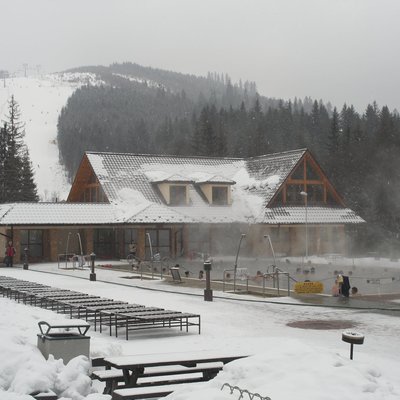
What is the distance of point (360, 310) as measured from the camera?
798 inches

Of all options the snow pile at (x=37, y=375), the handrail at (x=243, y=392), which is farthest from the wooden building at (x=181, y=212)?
the handrail at (x=243, y=392)

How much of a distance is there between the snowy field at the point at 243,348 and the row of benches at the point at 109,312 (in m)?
0.37

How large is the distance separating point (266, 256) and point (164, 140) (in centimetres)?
7963

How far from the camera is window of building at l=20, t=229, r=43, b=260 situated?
4397 centimetres

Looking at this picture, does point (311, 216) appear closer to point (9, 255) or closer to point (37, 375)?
point (9, 255)

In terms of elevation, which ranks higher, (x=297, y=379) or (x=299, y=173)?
(x=299, y=173)

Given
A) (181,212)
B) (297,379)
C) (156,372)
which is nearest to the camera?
(297,379)

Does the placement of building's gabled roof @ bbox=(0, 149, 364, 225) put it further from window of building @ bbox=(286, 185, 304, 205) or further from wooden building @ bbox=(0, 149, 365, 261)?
window of building @ bbox=(286, 185, 304, 205)

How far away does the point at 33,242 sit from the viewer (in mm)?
44281

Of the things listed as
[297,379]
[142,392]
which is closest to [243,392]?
[297,379]

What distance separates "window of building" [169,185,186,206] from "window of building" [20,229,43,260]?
30.5ft

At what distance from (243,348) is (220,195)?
37.3 metres

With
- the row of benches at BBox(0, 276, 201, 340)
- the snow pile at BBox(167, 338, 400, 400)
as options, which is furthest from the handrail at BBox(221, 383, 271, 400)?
the row of benches at BBox(0, 276, 201, 340)

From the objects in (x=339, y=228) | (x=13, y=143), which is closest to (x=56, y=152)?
(x=13, y=143)
